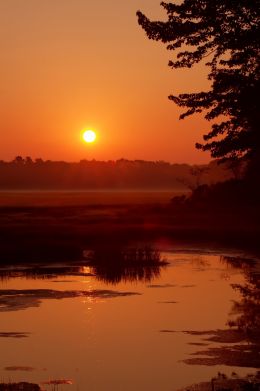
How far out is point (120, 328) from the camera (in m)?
18.6

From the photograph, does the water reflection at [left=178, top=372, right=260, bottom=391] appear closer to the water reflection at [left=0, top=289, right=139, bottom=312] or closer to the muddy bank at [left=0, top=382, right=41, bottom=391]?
the muddy bank at [left=0, top=382, right=41, bottom=391]

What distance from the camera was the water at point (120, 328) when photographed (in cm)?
1434

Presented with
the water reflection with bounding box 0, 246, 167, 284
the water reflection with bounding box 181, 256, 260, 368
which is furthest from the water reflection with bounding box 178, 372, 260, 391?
the water reflection with bounding box 0, 246, 167, 284

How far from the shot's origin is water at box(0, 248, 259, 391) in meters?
14.3

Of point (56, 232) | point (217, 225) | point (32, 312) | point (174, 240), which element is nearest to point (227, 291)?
point (32, 312)

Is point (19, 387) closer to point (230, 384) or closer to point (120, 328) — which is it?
point (230, 384)

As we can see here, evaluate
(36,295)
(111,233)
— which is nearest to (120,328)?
(36,295)

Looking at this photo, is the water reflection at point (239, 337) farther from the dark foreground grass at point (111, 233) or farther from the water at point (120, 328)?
the dark foreground grass at point (111, 233)

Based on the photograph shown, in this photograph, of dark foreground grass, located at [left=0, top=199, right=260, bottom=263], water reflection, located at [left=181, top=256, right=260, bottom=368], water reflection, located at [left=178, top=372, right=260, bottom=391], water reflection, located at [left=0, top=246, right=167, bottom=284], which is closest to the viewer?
water reflection, located at [left=178, top=372, right=260, bottom=391]

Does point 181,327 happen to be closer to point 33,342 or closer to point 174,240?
point 33,342

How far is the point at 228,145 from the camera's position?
81.3 feet

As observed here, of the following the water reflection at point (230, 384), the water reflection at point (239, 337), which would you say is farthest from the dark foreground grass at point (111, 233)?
the water reflection at point (230, 384)

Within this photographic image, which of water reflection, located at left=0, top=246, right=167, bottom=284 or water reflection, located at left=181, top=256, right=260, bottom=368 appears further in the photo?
water reflection, located at left=0, top=246, right=167, bottom=284

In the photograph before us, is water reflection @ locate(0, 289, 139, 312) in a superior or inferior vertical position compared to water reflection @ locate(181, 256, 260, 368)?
superior
